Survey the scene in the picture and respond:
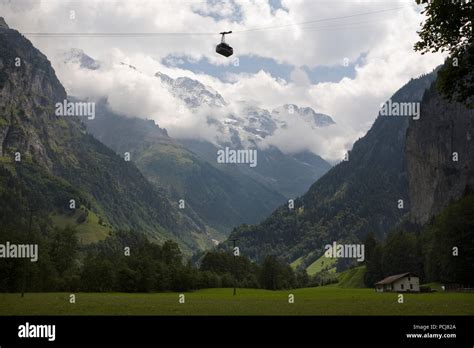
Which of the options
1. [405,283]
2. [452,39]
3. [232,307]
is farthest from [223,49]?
[405,283]

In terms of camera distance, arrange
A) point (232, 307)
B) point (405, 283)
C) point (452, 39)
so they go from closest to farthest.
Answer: point (452, 39)
point (232, 307)
point (405, 283)

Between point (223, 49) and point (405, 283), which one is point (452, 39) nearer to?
point (223, 49)

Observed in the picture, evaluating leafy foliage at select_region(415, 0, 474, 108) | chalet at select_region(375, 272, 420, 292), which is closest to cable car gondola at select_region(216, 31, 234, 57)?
leafy foliage at select_region(415, 0, 474, 108)

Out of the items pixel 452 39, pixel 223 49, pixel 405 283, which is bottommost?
pixel 405 283

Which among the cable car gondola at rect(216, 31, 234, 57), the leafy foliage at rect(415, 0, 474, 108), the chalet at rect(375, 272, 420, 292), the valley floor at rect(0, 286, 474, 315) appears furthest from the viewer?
the chalet at rect(375, 272, 420, 292)

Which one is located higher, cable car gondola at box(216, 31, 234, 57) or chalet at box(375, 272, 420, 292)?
cable car gondola at box(216, 31, 234, 57)

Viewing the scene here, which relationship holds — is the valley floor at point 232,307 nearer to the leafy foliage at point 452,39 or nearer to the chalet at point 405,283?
the leafy foliage at point 452,39

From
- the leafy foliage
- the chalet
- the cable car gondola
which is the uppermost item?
the cable car gondola

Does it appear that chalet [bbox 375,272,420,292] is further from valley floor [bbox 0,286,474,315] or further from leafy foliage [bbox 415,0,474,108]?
leafy foliage [bbox 415,0,474,108]

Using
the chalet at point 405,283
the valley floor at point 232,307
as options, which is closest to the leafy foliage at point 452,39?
the valley floor at point 232,307
